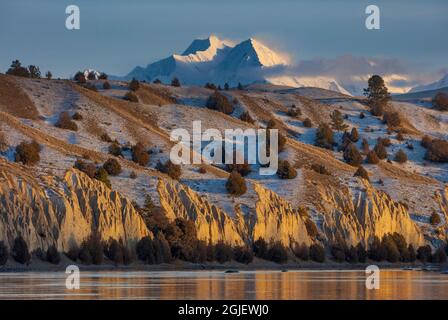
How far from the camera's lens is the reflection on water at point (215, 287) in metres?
61.9

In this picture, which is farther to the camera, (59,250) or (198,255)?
(198,255)

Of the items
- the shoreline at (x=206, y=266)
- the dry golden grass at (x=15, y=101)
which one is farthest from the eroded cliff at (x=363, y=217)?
the dry golden grass at (x=15, y=101)

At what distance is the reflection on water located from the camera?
61.9 metres

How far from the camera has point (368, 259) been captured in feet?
391

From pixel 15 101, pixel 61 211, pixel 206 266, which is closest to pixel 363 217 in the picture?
pixel 206 266

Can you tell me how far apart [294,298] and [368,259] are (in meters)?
59.5

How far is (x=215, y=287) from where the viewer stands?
2724 inches

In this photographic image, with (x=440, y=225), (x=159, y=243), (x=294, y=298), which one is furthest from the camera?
(x=440, y=225)

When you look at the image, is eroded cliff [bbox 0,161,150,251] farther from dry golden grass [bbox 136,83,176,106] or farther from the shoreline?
dry golden grass [bbox 136,83,176,106]

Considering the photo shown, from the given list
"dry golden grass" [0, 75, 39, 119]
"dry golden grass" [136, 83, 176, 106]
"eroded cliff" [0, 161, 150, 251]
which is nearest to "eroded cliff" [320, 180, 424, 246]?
"eroded cliff" [0, 161, 150, 251]

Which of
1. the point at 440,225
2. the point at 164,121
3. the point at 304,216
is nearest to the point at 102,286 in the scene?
the point at 304,216
